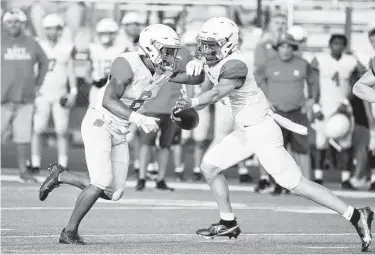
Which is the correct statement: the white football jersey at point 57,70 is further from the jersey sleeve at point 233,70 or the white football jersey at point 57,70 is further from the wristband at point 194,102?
the wristband at point 194,102

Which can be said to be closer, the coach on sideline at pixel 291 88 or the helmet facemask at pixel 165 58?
the helmet facemask at pixel 165 58

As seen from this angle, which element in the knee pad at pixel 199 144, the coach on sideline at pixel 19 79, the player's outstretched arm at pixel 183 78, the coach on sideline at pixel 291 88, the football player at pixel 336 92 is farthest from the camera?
the knee pad at pixel 199 144

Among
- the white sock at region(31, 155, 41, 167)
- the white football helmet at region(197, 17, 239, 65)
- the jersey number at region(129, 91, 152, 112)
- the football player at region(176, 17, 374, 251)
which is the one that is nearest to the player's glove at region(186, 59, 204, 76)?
the football player at region(176, 17, 374, 251)

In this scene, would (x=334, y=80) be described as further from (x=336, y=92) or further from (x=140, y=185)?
(x=140, y=185)

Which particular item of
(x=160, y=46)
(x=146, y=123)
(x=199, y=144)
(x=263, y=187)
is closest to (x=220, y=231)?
(x=146, y=123)

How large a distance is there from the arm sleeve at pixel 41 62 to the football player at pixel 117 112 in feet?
18.1

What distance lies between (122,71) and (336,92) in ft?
22.0

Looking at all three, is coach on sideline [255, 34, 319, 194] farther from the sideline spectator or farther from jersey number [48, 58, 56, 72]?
jersey number [48, 58, 56, 72]

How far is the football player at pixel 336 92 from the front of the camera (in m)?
16.0

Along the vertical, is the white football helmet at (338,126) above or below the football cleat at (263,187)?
above

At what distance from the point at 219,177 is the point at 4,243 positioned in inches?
75.0

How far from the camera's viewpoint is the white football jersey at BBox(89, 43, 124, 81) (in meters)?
16.6

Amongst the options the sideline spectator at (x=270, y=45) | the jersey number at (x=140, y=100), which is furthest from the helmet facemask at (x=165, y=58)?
the sideline spectator at (x=270, y=45)

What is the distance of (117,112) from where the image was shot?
32.3 feet
